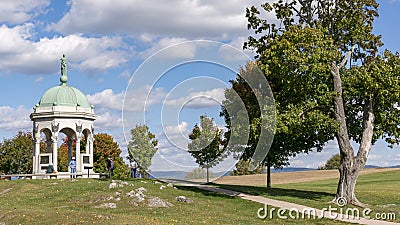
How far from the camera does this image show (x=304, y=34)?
28.7m

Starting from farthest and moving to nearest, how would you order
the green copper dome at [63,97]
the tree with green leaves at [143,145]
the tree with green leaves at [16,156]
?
the tree with green leaves at [16,156] < the green copper dome at [63,97] < the tree with green leaves at [143,145]

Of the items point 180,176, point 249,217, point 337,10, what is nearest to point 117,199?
point 180,176

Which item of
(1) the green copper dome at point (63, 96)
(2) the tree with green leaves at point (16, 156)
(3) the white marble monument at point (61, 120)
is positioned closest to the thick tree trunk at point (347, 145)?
(3) the white marble monument at point (61, 120)

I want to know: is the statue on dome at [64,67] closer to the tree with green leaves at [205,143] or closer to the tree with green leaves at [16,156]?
the tree with green leaves at [205,143]

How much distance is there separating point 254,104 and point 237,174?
2148 inches

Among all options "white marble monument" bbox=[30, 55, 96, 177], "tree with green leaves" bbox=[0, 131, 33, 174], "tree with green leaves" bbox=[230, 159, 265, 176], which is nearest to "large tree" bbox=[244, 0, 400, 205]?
"tree with green leaves" bbox=[230, 159, 265, 176]

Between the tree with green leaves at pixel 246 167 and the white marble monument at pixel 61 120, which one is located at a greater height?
the white marble monument at pixel 61 120

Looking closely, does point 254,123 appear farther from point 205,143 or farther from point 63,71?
point 63,71

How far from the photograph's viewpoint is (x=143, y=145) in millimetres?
26828

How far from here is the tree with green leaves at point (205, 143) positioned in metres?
25.5

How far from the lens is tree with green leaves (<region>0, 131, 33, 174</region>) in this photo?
2574 inches

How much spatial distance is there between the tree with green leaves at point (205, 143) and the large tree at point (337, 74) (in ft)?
15.4

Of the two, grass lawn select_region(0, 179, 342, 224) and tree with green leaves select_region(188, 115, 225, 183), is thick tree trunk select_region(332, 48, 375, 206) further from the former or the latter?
tree with green leaves select_region(188, 115, 225, 183)

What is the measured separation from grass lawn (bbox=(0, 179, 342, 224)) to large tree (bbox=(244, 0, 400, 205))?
7.42 m
